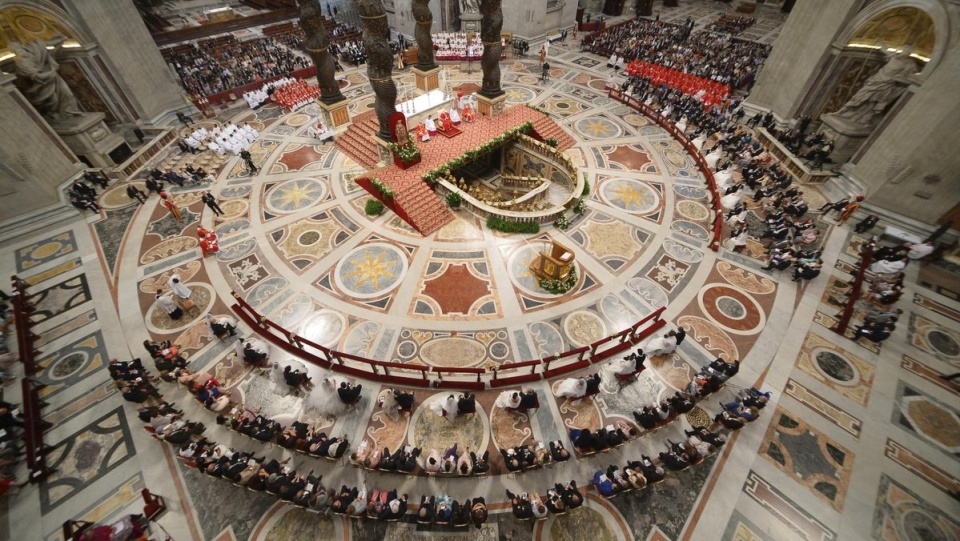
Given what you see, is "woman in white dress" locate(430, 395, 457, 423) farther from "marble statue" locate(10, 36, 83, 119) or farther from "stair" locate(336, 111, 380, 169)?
"marble statue" locate(10, 36, 83, 119)

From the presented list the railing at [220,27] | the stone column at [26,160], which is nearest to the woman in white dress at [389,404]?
the stone column at [26,160]

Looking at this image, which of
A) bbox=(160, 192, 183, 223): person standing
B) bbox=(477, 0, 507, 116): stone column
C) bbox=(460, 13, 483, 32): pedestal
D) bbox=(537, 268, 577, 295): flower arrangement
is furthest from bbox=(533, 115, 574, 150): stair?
bbox=(160, 192, 183, 223): person standing

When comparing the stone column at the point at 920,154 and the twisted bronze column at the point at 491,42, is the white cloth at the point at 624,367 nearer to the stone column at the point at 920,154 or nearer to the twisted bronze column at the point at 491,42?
the stone column at the point at 920,154

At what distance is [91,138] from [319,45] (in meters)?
10.6

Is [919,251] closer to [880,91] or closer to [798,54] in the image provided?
[880,91]

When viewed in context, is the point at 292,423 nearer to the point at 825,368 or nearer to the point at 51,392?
the point at 51,392

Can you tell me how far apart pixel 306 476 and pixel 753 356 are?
468 inches

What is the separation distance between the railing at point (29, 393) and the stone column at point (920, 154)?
85.2 feet

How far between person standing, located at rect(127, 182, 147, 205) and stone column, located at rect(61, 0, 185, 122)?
6256 millimetres

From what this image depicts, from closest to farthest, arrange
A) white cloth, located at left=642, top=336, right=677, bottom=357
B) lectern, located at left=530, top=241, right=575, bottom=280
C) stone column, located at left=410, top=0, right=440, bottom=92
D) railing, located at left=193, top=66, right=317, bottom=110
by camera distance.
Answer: white cloth, located at left=642, top=336, right=677, bottom=357 → lectern, located at left=530, top=241, right=575, bottom=280 → stone column, located at left=410, top=0, right=440, bottom=92 → railing, located at left=193, top=66, right=317, bottom=110

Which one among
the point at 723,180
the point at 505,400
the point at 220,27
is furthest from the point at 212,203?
the point at 220,27

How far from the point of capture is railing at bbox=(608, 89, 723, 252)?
13.1m

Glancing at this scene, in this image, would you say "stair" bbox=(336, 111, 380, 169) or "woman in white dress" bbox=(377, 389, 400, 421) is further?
"stair" bbox=(336, 111, 380, 169)

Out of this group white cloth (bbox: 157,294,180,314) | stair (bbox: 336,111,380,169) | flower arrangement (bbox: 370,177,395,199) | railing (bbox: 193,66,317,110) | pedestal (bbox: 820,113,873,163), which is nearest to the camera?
white cloth (bbox: 157,294,180,314)
